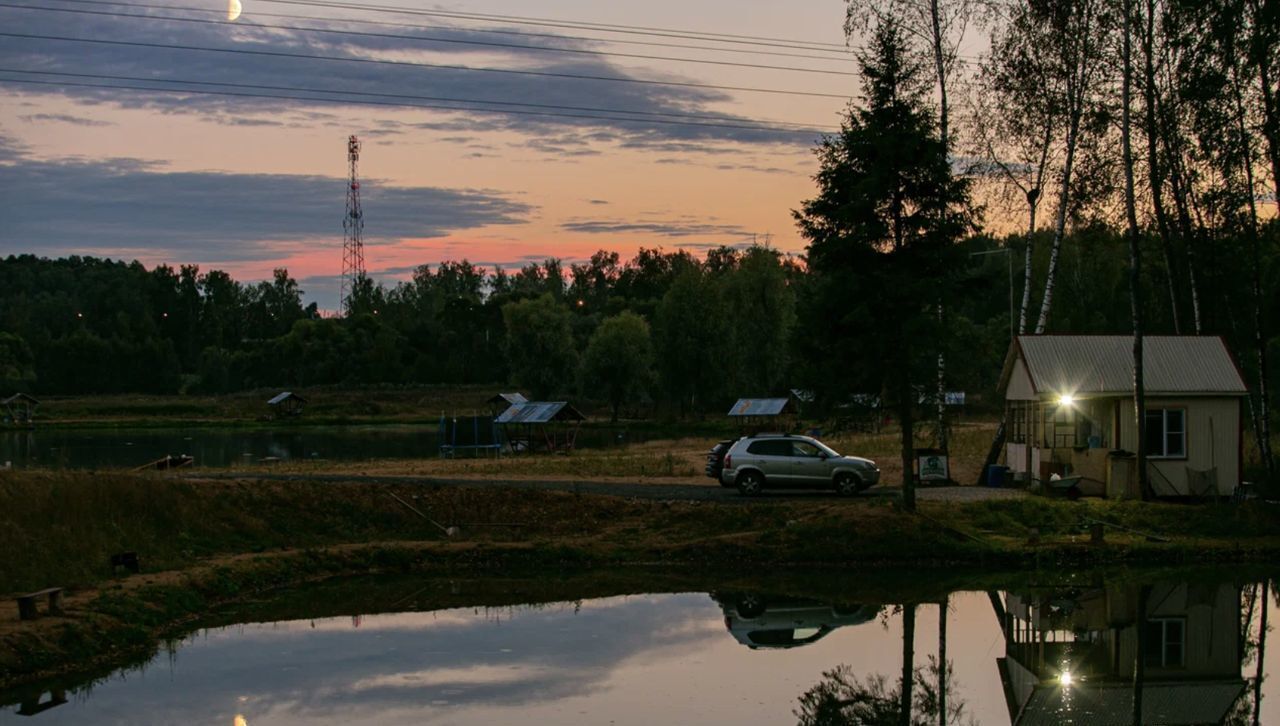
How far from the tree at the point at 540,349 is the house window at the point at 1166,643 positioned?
88905 millimetres

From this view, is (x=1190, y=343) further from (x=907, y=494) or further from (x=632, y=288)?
(x=632, y=288)

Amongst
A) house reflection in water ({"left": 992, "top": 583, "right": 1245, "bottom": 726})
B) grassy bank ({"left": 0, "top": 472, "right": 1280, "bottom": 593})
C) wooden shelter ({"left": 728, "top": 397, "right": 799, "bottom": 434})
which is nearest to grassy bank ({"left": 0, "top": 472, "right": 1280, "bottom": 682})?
grassy bank ({"left": 0, "top": 472, "right": 1280, "bottom": 593})

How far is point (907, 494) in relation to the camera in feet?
100.0

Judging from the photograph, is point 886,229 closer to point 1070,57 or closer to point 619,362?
point 1070,57

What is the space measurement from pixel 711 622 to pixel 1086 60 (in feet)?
70.8

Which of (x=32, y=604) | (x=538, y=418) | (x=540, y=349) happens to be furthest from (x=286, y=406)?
(x=32, y=604)

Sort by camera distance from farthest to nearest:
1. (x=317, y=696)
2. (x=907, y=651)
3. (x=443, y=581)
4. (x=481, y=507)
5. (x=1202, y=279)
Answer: (x=1202, y=279) → (x=481, y=507) → (x=443, y=581) → (x=907, y=651) → (x=317, y=696)

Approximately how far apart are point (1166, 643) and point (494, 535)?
53.3 feet

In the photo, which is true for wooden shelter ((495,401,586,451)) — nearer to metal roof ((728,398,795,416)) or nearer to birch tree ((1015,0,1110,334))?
metal roof ((728,398,795,416))

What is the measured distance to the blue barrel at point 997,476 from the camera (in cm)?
3772

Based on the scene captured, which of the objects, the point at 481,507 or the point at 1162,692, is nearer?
the point at 1162,692

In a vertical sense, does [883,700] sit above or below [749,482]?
below

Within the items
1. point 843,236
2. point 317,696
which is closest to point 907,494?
point 843,236

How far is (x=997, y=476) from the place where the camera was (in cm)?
3775
